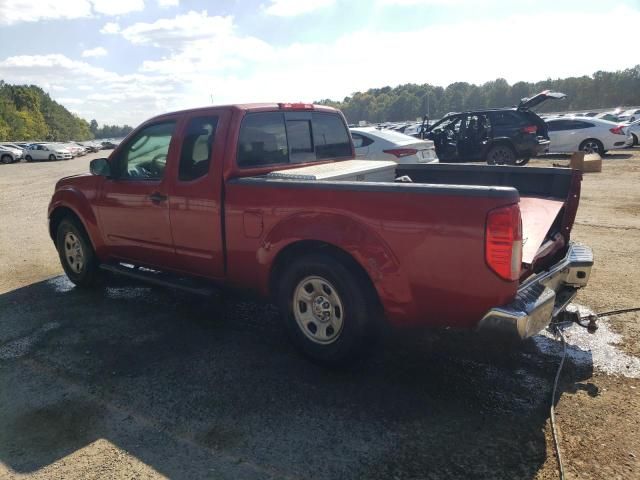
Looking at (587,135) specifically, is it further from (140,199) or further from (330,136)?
(140,199)

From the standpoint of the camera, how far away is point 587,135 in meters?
17.0

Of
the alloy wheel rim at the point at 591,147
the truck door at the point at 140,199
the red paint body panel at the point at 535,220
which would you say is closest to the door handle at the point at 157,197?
the truck door at the point at 140,199

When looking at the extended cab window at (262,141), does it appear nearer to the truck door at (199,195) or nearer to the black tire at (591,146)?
the truck door at (199,195)

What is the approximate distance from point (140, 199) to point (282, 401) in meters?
2.45

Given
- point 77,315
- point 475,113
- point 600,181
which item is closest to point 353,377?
point 77,315

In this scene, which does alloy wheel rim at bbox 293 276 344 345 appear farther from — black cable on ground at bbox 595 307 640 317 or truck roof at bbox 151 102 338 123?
black cable on ground at bbox 595 307 640 317

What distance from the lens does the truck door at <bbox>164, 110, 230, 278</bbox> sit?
396 cm

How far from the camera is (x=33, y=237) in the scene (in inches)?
339

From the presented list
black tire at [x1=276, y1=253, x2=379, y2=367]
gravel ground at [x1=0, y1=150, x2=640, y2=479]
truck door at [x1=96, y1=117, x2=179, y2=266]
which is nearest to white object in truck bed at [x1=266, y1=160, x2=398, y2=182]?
black tire at [x1=276, y1=253, x2=379, y2=367]

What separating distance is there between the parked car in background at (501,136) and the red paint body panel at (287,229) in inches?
396

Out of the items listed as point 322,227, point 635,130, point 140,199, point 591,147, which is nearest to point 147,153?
point 140,199

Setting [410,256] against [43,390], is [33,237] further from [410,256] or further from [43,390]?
[410,256]

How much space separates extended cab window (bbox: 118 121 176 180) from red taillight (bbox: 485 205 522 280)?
2.98m

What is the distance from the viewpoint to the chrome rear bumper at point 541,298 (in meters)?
2.70
